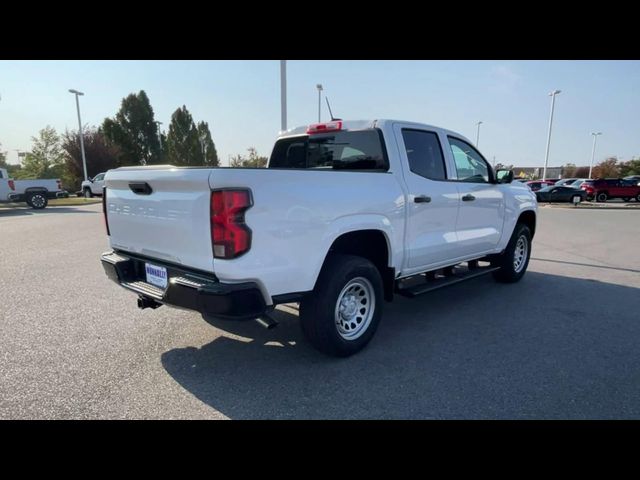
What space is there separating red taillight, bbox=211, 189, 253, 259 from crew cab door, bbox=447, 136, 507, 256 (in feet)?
9.69

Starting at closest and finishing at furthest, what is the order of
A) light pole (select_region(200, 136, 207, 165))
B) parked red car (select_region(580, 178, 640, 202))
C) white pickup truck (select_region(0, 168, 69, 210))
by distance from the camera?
1. white pickup truck (select_region(0, 168, 69, 210))
2. parked red car (select_region(580, 178, 640, 202))
3. light pole (select_region(200, 136, 207, 165))

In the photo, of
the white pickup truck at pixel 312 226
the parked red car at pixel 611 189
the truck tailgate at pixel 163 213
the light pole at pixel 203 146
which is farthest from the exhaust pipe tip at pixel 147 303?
the light pole at pixel 203 146

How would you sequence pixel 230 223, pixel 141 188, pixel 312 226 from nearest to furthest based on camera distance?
pixel 230 223 → pixel 312 226 → pixel 141 188

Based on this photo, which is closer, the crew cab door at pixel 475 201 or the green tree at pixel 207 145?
the crew cab door at pixel 475 201

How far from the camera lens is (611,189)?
29125 mm

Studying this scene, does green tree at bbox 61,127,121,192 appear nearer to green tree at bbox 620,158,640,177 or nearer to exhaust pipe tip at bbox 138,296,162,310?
exhaust pipe tip at bbox 138,296,162,310

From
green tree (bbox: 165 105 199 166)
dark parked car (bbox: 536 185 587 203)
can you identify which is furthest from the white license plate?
green tree (bbox: 165 105 199 166)

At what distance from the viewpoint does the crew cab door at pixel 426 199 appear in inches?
154

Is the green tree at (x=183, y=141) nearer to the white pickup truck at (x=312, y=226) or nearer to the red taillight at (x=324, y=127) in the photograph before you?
the red taillight at (x=324, y=127)

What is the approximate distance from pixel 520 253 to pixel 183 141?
5236cm

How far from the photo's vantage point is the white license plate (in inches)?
120

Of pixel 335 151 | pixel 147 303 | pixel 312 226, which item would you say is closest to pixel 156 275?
pixel 147 303

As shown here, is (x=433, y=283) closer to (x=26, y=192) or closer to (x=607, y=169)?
(x=26, y=192)

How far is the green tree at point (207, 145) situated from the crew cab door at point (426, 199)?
54307mm
